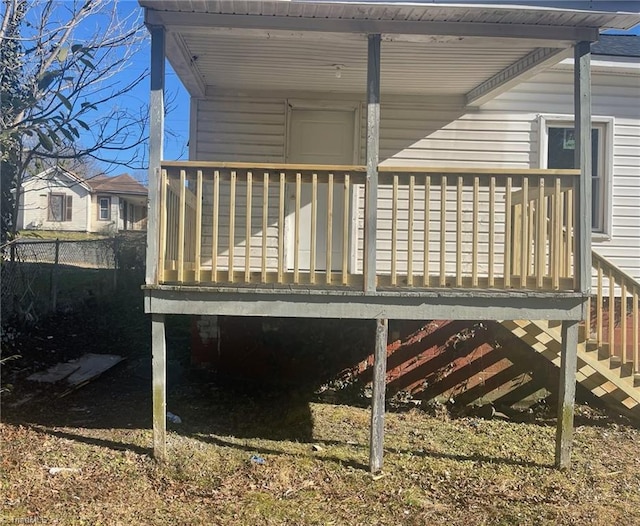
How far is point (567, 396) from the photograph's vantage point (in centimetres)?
464

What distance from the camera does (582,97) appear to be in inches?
182

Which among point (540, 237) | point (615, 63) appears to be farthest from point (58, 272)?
point (615, 63)

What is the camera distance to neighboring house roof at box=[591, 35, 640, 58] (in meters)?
6.68

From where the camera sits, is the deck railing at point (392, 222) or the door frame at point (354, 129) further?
the door frame at point (354, 129)

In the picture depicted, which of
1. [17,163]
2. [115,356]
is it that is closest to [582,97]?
[17,163]

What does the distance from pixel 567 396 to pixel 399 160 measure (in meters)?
3.40

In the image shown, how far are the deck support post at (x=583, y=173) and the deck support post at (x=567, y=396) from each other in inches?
18.5

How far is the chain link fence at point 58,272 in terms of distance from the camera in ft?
24.4

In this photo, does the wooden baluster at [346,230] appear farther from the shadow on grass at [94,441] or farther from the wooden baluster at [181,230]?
the shadow on grass at [94,441]

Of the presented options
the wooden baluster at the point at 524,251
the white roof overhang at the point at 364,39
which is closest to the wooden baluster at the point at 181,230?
the white roof overhang at the point at 364,39

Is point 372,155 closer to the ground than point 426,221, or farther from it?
farther from it

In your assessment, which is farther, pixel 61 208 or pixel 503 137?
pixel 61 208

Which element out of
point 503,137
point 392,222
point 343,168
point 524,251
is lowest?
point 524,251

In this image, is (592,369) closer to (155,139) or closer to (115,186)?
(155,139)
